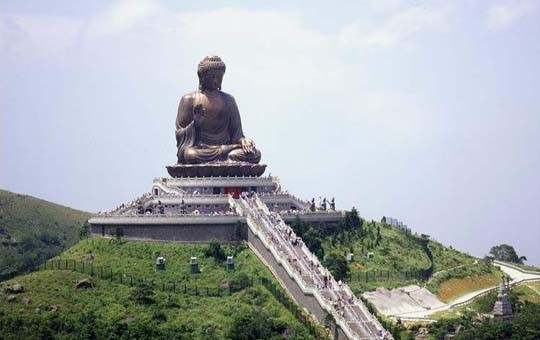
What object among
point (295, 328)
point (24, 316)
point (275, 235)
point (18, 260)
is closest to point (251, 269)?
point (275, 235)

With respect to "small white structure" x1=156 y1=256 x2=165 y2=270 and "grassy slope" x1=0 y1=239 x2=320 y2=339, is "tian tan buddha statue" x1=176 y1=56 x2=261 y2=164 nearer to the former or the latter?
"grassy slope" x1=0 y1=239 x2=320 y2=339

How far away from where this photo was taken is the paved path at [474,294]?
151 ft

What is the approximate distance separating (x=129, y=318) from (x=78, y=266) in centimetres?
578

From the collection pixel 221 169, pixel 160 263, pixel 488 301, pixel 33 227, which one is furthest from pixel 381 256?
pixel 33 227

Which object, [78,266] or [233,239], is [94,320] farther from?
[233,239]

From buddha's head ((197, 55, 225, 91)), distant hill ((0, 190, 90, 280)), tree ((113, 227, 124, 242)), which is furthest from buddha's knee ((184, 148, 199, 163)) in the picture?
distant hill ((0, 190, 90, 280))

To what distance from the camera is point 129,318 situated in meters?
42.5

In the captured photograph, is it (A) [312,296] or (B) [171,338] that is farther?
(A) [312,296]

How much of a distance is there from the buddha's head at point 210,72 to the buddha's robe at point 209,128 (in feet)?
1.61

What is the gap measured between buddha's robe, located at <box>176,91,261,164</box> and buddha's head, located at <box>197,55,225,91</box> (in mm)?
491

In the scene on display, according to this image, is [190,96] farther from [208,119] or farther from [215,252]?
[215,252]

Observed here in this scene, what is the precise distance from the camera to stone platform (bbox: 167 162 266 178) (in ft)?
188

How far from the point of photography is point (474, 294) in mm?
51562

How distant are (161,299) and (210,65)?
60.4 ft
